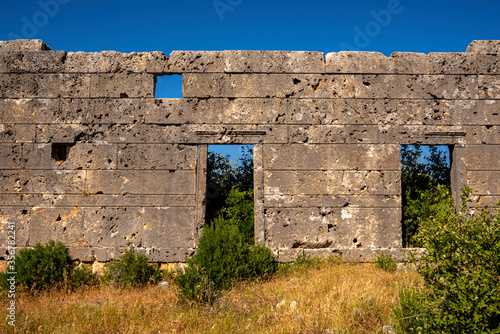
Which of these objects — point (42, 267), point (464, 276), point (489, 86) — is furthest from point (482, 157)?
point (42, 267)

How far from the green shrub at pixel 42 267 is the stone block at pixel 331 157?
12.7 feet

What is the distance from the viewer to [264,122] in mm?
6281

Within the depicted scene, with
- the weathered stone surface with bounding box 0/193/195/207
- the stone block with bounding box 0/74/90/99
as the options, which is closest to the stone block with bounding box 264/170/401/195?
the weathered stone surface with bounding box 0/193/195/207

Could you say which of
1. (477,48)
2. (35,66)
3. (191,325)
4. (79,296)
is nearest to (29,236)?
(79,296)

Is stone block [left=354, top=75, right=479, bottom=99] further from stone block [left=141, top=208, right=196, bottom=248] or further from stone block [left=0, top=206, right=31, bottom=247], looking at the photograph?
stone block [left=0, top=206, right=31, bottom=247]

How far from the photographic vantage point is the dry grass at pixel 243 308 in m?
3.78

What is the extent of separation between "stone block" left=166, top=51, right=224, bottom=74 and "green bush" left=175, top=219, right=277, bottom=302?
287cm

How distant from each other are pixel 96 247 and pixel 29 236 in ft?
4.03

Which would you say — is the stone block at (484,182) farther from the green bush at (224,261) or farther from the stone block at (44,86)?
the stone block at (44,86)

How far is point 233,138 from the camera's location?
20.5ft

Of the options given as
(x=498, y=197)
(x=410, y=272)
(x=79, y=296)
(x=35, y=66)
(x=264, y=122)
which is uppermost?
(x=35, y=66)

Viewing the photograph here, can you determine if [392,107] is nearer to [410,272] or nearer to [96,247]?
[410,272]

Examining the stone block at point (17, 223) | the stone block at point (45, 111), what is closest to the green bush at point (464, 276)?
the stone block at point (45, 111)

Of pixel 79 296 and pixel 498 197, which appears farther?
pixel 498 197
